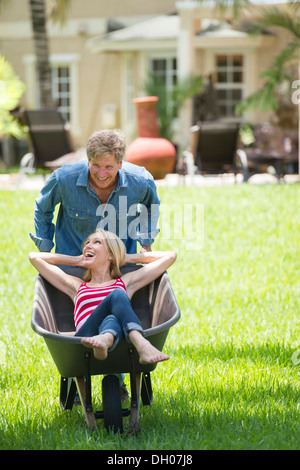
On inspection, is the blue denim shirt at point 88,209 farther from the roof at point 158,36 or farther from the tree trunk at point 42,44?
the roof at point 158,36

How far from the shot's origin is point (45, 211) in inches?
170

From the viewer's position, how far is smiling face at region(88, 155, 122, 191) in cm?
394

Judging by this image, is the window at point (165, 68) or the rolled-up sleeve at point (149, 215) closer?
the rolled-up sleeve at point (149, 215)

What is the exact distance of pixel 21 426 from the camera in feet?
12.6

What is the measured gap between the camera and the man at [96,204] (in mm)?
4184

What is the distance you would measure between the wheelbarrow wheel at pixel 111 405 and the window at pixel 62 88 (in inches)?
792

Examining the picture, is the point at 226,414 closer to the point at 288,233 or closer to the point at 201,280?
the point at 201,280

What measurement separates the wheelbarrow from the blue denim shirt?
0.36 meters

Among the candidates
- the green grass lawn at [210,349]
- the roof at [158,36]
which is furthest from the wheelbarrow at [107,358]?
the roof at [158,36]

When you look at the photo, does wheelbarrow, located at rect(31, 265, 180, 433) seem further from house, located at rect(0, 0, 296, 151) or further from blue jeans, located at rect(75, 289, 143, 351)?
house, located at rect(0, 0, 296, 151)

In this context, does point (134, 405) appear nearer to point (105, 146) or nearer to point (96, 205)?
point (96, 205)

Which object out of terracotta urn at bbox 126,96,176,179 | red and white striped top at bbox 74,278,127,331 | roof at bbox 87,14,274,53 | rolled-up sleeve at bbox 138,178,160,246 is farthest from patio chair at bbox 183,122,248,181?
red and white striped top at bbox 74,278,127,331

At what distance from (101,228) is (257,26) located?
10226 mm

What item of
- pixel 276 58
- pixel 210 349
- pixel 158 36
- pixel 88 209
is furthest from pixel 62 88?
pixel 88 209
